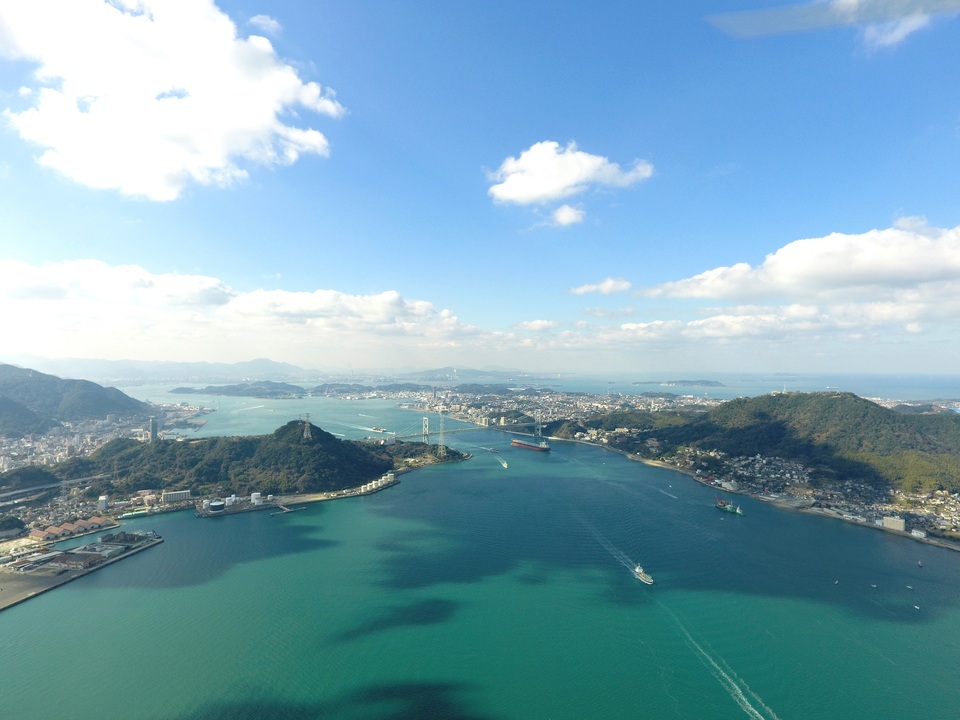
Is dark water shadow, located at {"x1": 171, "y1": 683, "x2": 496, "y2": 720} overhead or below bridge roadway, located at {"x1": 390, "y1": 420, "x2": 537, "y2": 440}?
below

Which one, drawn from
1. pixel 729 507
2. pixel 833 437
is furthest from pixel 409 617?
pixel 833 437

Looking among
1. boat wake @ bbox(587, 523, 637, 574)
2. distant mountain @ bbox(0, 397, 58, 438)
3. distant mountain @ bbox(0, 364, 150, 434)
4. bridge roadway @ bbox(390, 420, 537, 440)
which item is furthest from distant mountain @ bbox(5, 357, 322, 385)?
boat wake @ bbox(587, 523, 637, 574)

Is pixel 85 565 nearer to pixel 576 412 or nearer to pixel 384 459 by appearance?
pixel 384 459

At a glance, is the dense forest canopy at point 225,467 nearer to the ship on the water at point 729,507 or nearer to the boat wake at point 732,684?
the ship on the water at point 729,507

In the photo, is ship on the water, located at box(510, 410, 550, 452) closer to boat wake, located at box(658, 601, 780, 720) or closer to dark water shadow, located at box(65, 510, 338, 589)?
dark water shadow, located at box(65, 510, 338, 589)

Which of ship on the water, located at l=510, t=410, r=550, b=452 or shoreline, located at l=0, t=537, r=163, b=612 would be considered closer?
shoreline, located at l=0, t=537, r=163, b=612

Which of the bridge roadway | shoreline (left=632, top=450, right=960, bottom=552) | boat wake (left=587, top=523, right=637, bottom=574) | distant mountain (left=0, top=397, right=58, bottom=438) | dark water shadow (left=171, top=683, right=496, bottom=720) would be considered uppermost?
distant mountain (left=0, top=397, right=58, bottom=438)

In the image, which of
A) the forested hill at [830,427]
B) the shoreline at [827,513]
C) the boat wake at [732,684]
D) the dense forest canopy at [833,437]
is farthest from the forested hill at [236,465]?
the forested hill at [830,427]
